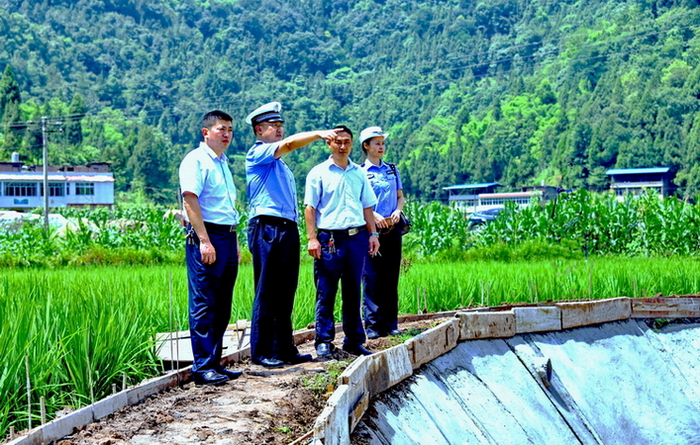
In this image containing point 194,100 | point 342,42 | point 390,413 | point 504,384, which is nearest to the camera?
point 390,413

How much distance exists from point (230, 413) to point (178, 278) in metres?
7.12

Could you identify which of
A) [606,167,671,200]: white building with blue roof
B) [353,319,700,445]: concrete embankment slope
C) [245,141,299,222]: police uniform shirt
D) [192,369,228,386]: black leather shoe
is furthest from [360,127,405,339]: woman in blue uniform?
[606,167,671,200]: white building with blue roof

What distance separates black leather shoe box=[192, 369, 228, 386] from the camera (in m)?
5.50

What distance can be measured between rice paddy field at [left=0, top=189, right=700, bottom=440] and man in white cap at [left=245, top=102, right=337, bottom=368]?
25.7 inches

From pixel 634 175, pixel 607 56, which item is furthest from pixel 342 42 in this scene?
pixel 634 175

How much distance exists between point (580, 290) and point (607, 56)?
388ft

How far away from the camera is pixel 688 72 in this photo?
98.9 meters

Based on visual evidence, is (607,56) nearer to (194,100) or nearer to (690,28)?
(690,28)

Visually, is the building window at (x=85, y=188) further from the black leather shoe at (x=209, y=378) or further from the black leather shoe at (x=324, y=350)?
the black leather shoe at (x=209, y=378)

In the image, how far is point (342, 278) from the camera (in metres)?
6.62

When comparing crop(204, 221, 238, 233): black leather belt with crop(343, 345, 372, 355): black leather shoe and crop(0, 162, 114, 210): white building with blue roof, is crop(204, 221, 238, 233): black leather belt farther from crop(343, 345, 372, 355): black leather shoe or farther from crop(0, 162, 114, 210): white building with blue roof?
crop(0, 162, 114, 210): white building with blue roof

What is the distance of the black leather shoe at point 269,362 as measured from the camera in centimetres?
617

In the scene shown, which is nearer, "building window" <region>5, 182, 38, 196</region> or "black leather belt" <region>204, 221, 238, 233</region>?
"black leather belt" <region>204, 221, 238, 233</region>

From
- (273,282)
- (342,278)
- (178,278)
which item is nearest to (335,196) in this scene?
(342,278)
